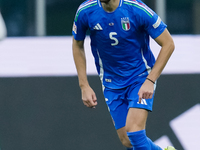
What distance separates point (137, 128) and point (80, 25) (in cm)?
106

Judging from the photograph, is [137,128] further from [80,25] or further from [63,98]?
[63,98]

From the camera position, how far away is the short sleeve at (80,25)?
3.54 metres

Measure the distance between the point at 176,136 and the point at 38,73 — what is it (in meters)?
2.06

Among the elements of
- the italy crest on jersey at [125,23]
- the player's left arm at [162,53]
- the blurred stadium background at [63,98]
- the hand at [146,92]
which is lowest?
the blurred stadium background at [63,98]

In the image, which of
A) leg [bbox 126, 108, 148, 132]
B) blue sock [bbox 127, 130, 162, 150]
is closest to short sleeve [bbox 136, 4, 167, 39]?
leg [bbox 126, 108, 148, 132]

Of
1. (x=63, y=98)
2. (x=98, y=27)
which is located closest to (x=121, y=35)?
(x=98, y=27)

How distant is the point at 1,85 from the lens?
531cm

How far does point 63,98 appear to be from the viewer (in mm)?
5332

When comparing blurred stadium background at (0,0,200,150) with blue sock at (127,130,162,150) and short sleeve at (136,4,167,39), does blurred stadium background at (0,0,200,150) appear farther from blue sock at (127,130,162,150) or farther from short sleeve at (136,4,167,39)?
short sleeve at (136,4,167,39)

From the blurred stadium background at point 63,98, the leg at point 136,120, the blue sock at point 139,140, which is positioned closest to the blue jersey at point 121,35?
the leg at point 136,120

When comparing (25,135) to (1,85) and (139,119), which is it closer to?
(1,85)

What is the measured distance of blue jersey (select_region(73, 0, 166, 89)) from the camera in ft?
11.1

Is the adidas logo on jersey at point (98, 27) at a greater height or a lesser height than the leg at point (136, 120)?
greater

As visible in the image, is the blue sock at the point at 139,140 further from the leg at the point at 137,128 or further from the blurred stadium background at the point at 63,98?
the blurred stadium background at the point at 63,98
